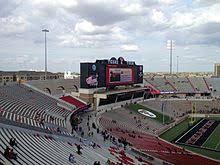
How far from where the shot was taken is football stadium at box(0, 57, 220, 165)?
2223cm

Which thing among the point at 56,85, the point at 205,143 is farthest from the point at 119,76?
the point at 205,143

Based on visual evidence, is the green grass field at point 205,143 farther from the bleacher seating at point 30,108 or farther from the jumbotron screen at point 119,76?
the bleacher seating at point 30,108

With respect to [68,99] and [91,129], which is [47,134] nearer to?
[91,129]

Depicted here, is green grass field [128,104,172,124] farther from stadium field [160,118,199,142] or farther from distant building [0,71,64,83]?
Result: distant building [0,71,64,83]

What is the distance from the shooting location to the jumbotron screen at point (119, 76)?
54828mm

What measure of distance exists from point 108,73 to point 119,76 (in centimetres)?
416

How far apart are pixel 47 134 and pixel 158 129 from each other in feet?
86.6

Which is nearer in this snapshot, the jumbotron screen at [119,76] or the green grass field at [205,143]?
the green grass field at [205,143]

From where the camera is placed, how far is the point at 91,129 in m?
38.3

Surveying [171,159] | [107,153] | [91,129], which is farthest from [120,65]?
[107,153]

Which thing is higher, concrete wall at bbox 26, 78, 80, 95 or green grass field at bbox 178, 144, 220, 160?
concrete wall at bbox 26, 78, 80, 95

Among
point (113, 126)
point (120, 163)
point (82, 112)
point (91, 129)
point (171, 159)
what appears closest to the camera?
point (120, 163)

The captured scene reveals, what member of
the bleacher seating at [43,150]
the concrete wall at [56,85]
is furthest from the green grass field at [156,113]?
the bleacher seating at [43,150]

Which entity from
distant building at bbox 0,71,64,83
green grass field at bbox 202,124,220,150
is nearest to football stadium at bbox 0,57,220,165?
green grass field at bbox 202,124,220,150
